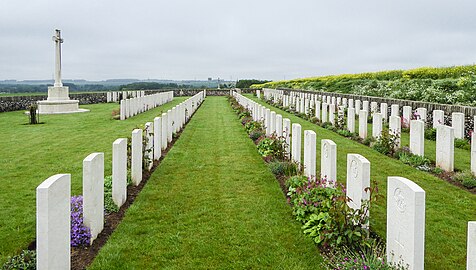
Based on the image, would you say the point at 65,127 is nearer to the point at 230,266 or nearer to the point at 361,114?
the point at 361,114

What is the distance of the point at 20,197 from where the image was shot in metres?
6.94

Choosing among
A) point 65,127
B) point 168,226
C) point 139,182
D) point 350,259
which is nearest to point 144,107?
point 65,127

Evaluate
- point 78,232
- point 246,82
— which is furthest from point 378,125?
point 246,82

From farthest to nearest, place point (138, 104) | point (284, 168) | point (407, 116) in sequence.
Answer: point (138, 104), point (407, 116), point (284, 168)

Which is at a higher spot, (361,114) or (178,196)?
(361,114)

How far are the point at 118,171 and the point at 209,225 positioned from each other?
1.53 meters

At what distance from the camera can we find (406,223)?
3838mm

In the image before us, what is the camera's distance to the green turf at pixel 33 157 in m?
5.66

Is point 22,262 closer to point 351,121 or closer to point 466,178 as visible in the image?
point 466,178

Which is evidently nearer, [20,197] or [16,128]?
[20,197]

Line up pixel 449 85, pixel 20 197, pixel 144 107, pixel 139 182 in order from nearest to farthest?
pixel 20 197
pixel 139 182
pixel 449 85
pixel 144 107

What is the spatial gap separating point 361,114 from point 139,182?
7.75 m

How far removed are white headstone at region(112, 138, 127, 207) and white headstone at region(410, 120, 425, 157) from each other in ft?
21.2

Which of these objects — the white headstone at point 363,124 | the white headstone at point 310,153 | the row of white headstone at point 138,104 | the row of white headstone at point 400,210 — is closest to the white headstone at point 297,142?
the white headstone at point 310,153
